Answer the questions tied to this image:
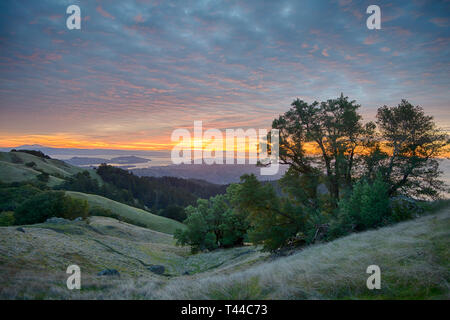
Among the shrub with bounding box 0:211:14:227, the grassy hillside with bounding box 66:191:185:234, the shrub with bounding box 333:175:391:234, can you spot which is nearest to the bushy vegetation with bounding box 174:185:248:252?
the shrub with bounding box 333:175:391:234

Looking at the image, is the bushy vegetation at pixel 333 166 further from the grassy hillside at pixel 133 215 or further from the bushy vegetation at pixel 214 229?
the grassy hillside at pixel 133 215

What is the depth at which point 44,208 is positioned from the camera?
1898 inches

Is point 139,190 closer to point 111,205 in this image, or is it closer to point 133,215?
point 111,205

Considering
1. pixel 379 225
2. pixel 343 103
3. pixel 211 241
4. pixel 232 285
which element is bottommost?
pixel 211 241

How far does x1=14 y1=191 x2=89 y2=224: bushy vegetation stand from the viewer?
47000 millimetres

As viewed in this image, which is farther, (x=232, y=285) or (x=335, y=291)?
(x=232, y=285)

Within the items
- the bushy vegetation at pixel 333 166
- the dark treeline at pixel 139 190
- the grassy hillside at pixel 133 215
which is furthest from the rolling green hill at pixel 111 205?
the bushy vegetation at pixel 333 166

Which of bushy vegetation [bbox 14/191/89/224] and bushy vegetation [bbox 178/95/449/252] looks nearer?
bushy vegetation [bbox 178/95/449/252]

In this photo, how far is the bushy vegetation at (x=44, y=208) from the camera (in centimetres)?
4700

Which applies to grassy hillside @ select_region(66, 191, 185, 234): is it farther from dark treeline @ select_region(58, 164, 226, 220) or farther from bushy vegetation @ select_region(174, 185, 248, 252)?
bushy vegetation @ select_region(174, 185, 248, 252)

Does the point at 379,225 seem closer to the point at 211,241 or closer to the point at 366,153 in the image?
the point at 366,153

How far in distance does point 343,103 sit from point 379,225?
12973mm

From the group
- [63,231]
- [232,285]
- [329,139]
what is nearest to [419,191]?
[329,139]
